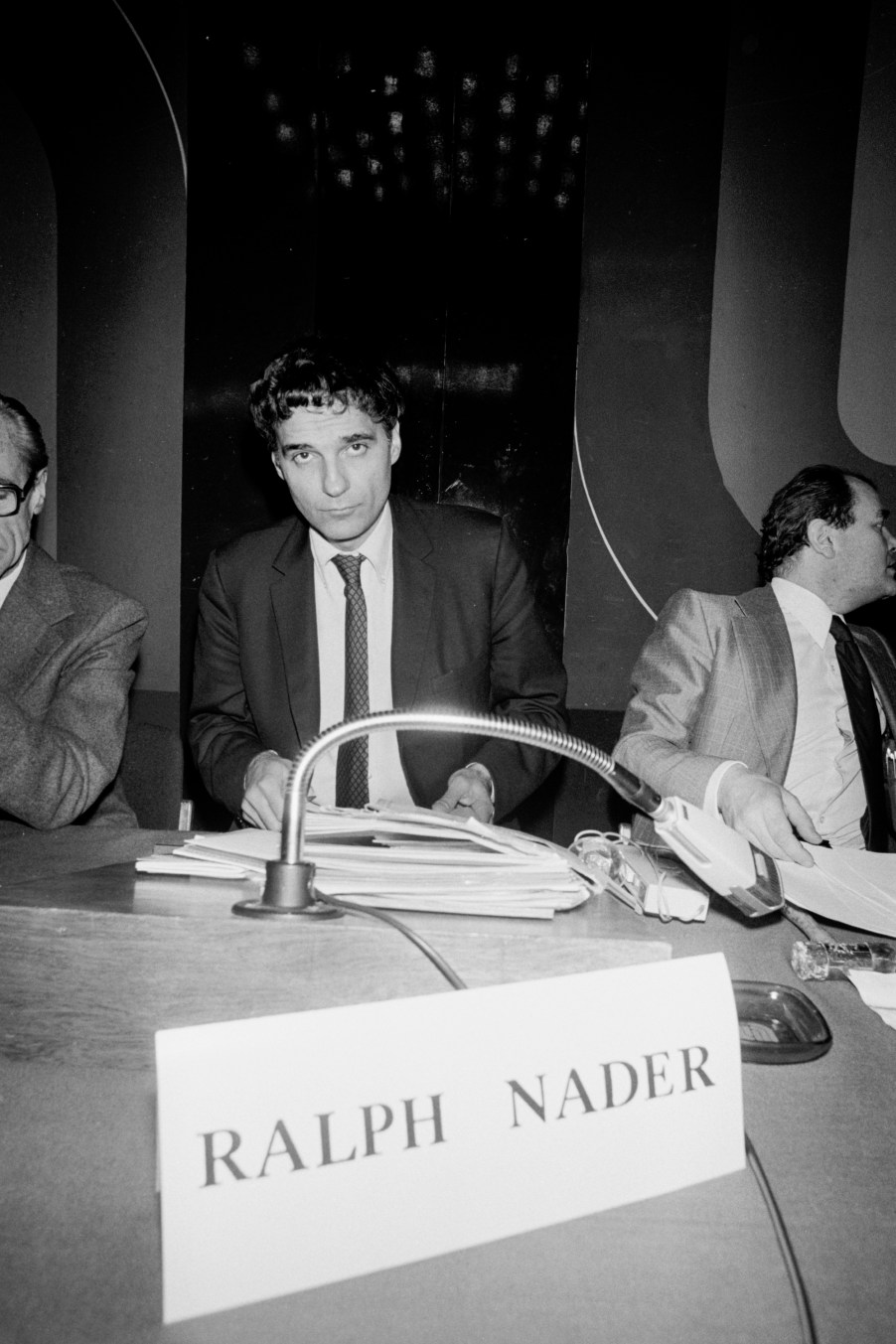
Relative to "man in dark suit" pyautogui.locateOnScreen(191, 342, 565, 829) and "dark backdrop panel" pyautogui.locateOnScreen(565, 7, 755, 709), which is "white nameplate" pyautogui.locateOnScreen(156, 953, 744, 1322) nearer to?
"man in dark suit" pyautogui.locateOnScreen(191, 342, 565, 829)

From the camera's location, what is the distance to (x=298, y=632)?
222 centimetres

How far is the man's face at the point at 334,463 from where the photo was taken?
2096 millimetres

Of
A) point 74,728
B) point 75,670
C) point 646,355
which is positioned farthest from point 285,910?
point 646,355

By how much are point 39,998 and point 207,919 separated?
0.17m

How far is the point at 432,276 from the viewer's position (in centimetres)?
296

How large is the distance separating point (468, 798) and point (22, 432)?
1230 mm

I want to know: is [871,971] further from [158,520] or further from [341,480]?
[158,520]

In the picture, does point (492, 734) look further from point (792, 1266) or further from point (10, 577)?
point (10, 577)

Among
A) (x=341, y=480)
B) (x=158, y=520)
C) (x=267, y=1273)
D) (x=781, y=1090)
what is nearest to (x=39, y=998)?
(x=267, y=1273)

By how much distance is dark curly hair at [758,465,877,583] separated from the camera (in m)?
2.35

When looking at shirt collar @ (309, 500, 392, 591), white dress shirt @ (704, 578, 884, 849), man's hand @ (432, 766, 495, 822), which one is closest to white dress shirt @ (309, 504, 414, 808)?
shirt collar @ (309, 500, 392, 591)

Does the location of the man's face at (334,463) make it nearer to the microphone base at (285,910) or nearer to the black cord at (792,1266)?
the microphone base at (285,910)

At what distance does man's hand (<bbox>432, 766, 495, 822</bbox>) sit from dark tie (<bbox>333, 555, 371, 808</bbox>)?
38 centimetres

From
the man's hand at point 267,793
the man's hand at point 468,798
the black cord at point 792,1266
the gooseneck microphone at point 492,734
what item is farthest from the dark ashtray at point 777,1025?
the man's hand at point 468,798
